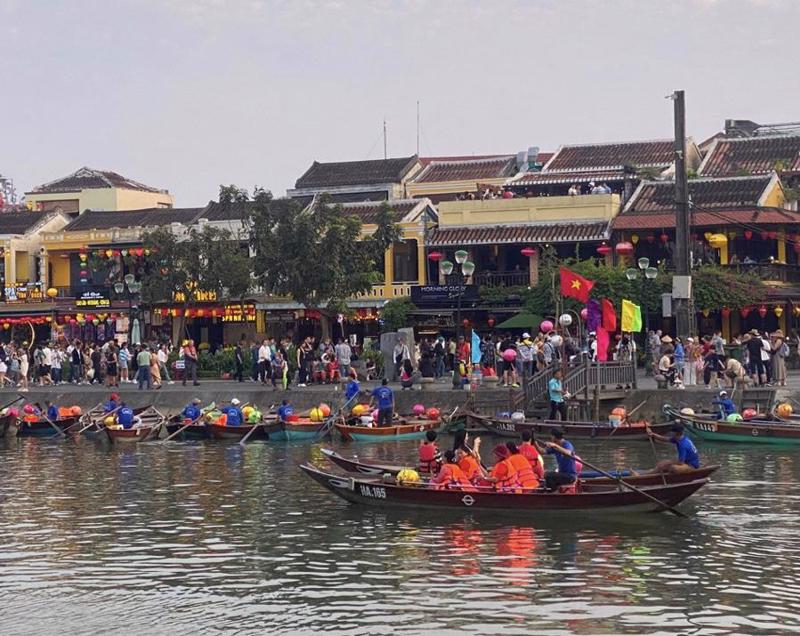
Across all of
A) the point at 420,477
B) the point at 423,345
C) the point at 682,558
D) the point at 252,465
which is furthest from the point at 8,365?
the point at 682,558

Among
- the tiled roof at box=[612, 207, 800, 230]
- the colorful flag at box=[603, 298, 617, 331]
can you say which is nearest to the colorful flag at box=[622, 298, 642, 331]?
the colorful flag at box=[603, 298, 617, 331]

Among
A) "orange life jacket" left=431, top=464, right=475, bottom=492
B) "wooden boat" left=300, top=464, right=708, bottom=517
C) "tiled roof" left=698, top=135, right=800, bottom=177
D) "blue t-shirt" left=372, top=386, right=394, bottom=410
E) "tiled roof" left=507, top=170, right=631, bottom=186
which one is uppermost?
"tiled roof" left=698, top=135, right=800, bottom=177

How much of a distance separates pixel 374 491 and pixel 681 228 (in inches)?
729

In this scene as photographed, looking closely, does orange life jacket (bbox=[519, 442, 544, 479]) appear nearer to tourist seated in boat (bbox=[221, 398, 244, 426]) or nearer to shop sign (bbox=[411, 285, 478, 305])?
tourist seated in boat (bbox=[221, 398, 244, 426])

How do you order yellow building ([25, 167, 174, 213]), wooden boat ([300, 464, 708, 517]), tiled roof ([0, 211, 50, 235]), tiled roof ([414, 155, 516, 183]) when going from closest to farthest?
wooden boat ([300, 464, 708, 517]), tiled roof ([414, 155, 516, 183]), tiled roof ([0, 211, 50, 235]), yellow building ([25, 167, 174, 213])

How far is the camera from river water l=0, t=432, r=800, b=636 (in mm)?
17484

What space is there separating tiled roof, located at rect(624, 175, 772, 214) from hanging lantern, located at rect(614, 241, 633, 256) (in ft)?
5.89

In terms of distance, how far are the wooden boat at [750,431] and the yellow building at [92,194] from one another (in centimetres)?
4254

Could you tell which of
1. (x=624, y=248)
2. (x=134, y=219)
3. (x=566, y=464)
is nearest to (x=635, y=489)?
(x=566, y=464)

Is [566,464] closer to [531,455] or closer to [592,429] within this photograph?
[531,455]

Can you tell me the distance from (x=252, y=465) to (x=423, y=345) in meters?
13.8

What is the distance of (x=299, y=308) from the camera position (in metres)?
56.4

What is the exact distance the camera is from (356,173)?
64.1 metres

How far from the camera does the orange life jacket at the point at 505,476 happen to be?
2409cm
